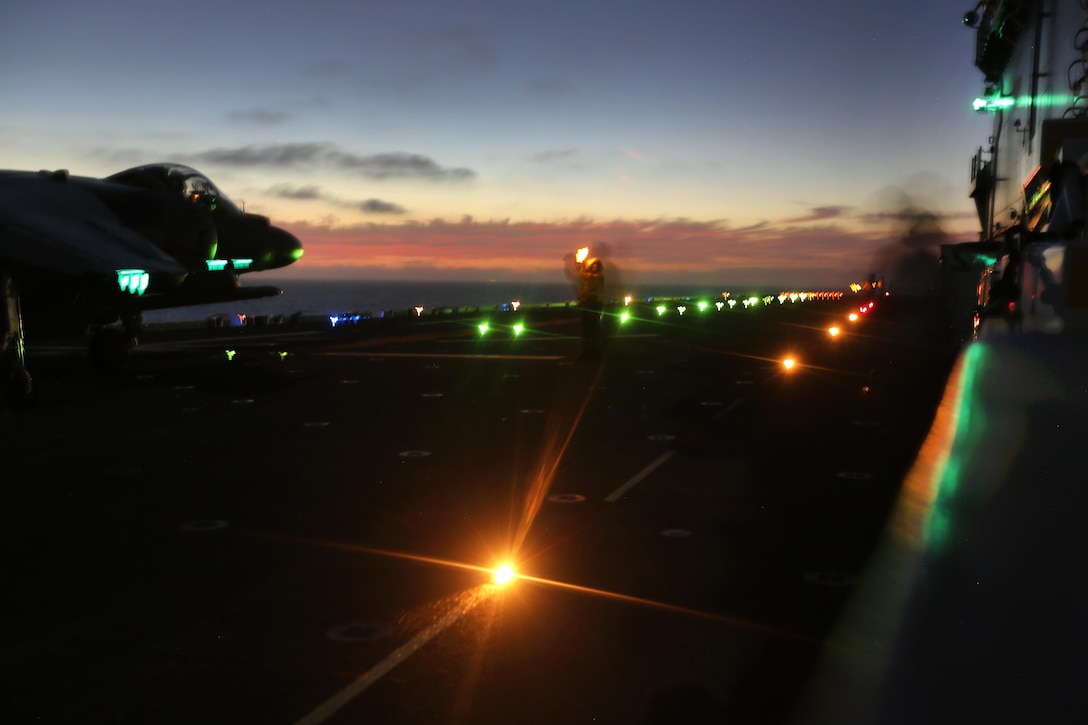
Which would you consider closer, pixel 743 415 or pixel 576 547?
pixel 576 547

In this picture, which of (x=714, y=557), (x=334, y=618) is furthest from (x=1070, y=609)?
(x=334, y=618)

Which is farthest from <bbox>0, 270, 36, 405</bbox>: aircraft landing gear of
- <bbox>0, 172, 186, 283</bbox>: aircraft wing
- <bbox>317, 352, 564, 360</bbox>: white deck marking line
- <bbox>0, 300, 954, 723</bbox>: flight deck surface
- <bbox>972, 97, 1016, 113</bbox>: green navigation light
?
<bbox>972, 97, 1016, 113</bbox>: green navigation light

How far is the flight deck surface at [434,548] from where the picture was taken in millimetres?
4543

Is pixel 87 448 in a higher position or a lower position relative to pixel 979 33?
lower

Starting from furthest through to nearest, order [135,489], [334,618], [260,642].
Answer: [135,489] → [334,618] → [260,642]

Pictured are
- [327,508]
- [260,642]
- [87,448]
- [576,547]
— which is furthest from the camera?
[87,448]

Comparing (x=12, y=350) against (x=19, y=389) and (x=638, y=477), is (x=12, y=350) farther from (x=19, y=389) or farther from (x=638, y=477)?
(x=638, y=477)

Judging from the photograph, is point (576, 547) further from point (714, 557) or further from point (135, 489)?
point (135, 489)

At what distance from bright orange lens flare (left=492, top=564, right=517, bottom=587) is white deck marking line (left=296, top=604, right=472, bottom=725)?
538 millimetres

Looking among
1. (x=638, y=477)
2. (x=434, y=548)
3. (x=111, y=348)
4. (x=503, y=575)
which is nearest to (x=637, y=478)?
(x=638, y=477)

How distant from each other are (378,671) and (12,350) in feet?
42.1

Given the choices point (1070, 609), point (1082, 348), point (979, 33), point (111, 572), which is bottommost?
point (111, 572)

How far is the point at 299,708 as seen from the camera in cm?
425

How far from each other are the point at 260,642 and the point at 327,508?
3.34m
